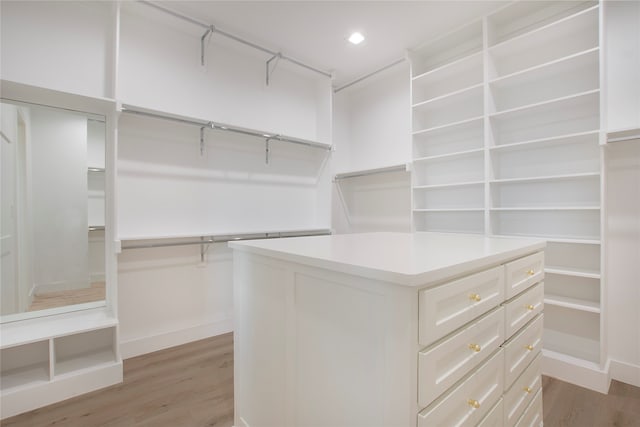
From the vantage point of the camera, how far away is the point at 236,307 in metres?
1.44

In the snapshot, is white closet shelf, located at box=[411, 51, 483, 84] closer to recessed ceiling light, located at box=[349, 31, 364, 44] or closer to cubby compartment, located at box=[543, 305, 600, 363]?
recessed ceiling light, located at box=[349, 31, 364, 44]

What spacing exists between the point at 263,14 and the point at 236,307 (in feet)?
7.37

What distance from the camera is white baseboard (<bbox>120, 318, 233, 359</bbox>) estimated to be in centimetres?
236

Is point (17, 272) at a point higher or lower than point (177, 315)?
higher

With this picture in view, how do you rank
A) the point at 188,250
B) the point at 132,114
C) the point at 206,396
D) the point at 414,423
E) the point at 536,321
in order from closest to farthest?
1. the point at 414,423
2. the point at 536,321
3. the point at 206,396
4. the point at 132,114
5. the point at 188,250

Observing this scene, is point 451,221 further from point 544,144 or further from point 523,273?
point 523,273

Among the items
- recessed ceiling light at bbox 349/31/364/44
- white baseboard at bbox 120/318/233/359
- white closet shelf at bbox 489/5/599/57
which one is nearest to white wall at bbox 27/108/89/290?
white baseboard at bbox 120/318/233/359

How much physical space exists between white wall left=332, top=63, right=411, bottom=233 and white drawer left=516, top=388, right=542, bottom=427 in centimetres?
203

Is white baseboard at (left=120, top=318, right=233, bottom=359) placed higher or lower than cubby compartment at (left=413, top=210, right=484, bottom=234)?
lower

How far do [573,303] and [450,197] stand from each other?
1.24 meters

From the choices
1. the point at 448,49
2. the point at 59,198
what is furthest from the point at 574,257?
the point at 59,198

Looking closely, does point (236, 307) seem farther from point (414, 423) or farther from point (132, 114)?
point (132, 114)

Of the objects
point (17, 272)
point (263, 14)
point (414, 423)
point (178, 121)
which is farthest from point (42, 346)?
point (263, 14)

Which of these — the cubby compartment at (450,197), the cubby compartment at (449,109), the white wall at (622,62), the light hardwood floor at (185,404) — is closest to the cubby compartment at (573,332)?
the light hardwood floor at (185,404)
